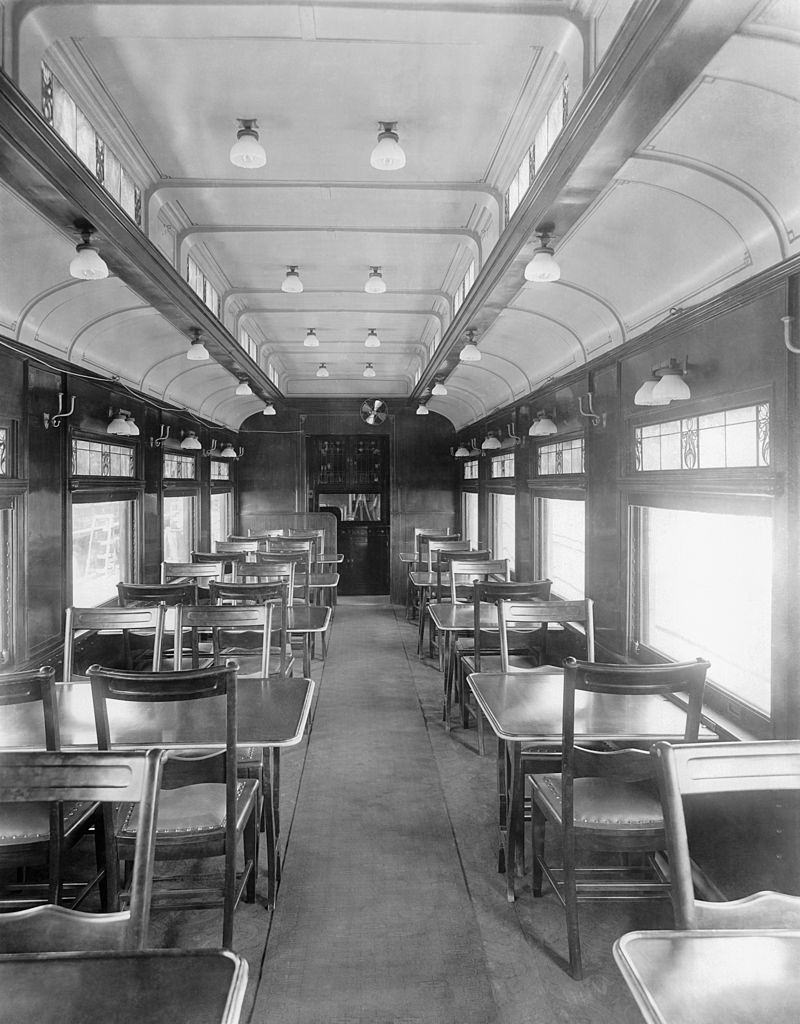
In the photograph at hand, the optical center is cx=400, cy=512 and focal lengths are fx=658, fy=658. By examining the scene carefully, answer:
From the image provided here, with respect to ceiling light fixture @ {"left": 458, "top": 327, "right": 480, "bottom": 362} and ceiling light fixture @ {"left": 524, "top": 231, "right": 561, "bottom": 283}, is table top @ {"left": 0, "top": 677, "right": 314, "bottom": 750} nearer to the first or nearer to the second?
ceiling light fixture @ {"left": 524, "top": 231, "right": 561, "bottom": 283}

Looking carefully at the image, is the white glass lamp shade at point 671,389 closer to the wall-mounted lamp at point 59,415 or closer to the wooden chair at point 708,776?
the wooden chair at point 708,776

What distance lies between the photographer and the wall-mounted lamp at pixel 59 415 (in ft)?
15.3

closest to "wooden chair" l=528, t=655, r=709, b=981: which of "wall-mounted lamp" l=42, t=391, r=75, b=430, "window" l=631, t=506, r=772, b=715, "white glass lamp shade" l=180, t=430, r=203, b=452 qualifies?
"window" l=631, t=506, r=772, b=715

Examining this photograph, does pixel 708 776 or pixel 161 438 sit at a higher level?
pixel 161 438

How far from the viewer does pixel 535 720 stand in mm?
2852

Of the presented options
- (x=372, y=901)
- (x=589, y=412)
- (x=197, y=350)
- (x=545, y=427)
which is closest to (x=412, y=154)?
(x=589, y=412)

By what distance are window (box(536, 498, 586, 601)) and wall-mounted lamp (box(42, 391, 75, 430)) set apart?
4084 millimetres

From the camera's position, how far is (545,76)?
279cm

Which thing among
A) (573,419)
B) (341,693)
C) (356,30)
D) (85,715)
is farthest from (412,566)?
(356,30)

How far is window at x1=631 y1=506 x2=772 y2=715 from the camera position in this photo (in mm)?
3129

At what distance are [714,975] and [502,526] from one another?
296 inches

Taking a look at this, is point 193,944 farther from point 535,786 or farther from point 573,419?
point 573,419

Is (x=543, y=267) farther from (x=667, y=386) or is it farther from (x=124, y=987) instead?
(x=124, y=987)

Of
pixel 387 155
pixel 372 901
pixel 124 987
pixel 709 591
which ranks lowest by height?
pixel 372 901
